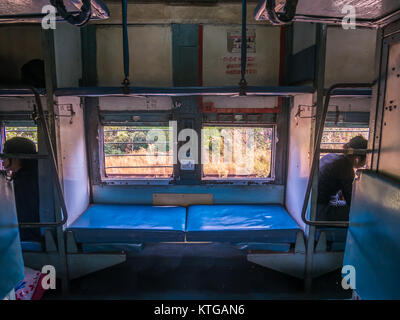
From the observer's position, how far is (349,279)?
1733mm

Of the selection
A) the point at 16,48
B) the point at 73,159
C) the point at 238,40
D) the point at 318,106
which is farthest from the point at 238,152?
the point at 16,48

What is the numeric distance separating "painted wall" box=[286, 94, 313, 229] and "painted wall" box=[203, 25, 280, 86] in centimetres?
67

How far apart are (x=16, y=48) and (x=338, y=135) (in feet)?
15.7

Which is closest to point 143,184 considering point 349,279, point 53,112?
point 53,112

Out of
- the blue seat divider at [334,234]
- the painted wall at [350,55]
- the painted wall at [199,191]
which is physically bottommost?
the blue seat divider at [334,234]

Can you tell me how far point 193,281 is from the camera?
380cm

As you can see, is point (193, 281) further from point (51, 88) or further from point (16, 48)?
point (16, 48)

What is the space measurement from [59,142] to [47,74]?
0.83 metres

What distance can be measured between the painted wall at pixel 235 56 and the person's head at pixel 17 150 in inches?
104

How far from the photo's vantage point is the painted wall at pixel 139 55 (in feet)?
13.9

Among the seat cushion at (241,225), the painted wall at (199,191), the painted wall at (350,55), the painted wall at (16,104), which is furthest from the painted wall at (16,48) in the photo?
the painted wall at (350,55)

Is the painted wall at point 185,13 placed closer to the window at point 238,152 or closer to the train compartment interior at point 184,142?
the train compartment interior at point 184,142

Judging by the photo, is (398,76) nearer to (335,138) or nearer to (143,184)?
(335,138)

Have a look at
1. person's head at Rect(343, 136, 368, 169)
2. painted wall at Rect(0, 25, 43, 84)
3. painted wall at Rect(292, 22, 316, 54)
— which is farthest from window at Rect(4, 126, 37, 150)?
person's head at Rect(343, 136, 368, 169)
